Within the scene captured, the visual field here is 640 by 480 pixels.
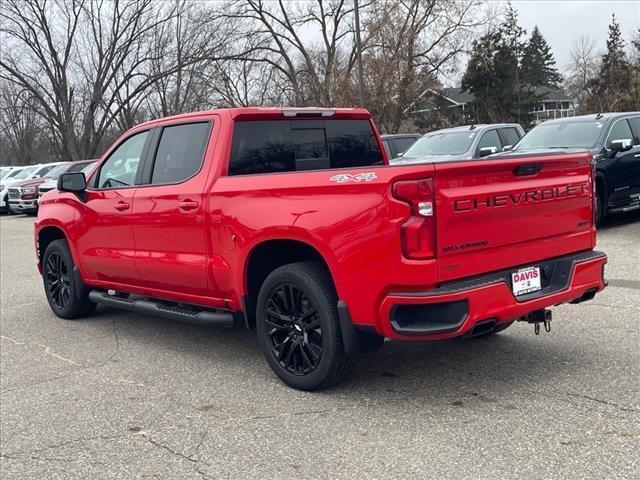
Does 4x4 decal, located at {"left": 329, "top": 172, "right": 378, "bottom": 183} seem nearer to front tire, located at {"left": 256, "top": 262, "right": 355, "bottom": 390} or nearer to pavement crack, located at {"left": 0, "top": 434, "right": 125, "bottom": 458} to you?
front tire, located at {"left": 256, "top": 262, "right": 355, "bottom": 390}

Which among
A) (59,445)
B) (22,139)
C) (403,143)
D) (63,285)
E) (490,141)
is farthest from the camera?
(22,139)

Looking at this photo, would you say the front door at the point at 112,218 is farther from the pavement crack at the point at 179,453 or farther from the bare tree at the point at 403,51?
the bare tree at the point at 403,51

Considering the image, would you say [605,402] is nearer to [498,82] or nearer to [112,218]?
[112,218]

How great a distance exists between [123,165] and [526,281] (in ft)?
12.1

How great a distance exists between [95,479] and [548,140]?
9807mm

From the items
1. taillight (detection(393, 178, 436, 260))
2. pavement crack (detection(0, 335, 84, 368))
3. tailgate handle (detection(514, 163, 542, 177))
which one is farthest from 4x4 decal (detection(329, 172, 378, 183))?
pavement crack (detection(0, 335, 84, 368))

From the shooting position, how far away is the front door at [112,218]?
6016 millimetres

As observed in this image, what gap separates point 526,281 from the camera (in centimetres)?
428

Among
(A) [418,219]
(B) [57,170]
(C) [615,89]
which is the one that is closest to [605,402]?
(A) [418,219]

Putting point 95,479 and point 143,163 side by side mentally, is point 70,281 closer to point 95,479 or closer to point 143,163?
point 143,163

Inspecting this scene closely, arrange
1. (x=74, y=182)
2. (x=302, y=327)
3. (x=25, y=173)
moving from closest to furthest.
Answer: (x=302, y=327), (x=74, y=182), (x=25, y=173)


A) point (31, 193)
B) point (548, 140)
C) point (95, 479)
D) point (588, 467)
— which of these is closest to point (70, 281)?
point (95, 479)

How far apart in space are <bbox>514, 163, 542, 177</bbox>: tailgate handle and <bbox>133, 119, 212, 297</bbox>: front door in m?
2.22

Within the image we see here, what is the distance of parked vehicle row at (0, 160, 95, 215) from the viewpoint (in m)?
22.2
